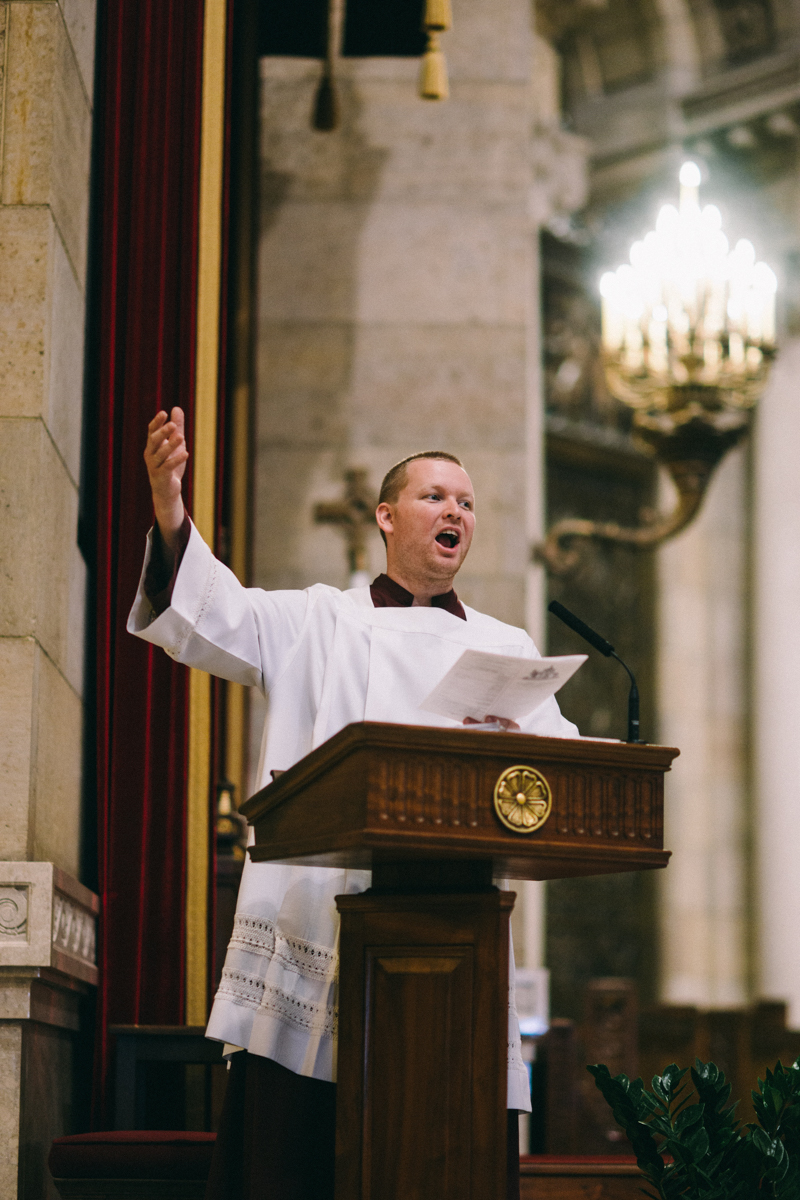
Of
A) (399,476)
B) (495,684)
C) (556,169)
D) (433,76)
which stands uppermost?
(556,169)

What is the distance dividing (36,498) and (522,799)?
163 centimetres

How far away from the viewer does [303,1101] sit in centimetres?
285

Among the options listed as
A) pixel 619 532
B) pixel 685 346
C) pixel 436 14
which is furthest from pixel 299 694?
pixel 685 346

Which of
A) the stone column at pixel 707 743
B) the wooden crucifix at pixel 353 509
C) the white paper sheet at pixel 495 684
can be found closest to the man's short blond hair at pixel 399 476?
the white paper sheet at pixel 495 684

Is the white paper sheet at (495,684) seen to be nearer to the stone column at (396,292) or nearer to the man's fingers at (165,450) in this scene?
the man's fingers at (165,450)

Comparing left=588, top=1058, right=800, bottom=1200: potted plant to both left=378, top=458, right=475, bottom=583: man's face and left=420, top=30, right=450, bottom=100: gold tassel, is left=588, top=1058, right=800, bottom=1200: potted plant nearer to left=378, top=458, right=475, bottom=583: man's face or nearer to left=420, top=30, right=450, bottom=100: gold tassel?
left=378, top=458, right=475, bottom=583: man's face

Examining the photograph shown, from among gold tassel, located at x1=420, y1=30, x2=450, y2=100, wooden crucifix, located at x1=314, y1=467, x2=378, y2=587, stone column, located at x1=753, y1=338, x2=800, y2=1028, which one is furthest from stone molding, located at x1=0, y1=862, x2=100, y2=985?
stone column, located at x1=753, y1=338, x2=800, y2=1028

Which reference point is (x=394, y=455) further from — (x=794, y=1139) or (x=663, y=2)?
(x=663, y=2)

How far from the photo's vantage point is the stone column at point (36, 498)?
3381 mm

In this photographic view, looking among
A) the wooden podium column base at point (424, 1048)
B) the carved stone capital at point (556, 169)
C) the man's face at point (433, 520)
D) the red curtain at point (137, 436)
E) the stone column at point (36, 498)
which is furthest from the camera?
the carved stone capital at point (556, 169)

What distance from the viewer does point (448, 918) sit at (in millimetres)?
2547

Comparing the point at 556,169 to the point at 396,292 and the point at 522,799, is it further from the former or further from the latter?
the point at 522,799

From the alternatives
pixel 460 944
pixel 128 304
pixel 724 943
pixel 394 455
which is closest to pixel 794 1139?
pixel 460 944

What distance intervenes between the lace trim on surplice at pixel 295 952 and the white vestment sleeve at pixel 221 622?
499 millimetres
